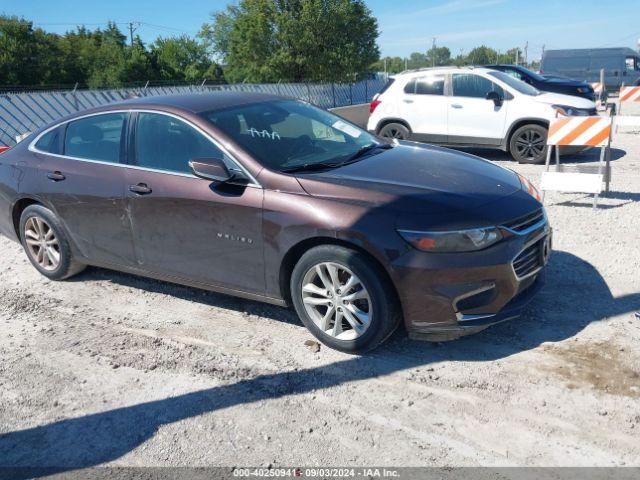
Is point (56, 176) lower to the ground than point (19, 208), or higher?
higher

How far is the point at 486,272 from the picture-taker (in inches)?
136

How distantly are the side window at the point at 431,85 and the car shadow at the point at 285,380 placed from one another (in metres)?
6.74

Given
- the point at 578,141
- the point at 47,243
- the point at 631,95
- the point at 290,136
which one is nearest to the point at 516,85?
the point at 578,141

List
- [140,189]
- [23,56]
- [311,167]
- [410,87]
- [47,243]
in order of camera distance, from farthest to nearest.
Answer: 1. [23,56]
2. [410,87]
3. [47,243]
4. [140,189]
5. [311,167]

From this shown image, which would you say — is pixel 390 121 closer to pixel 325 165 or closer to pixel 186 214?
pixel 325 165

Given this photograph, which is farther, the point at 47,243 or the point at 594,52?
the point at 594,52

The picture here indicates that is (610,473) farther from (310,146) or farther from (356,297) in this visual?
(310,146)

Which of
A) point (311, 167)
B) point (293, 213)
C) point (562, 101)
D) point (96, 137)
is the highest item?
point (96, 137)

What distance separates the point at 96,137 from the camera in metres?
4.84

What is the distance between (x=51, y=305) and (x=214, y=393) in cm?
221

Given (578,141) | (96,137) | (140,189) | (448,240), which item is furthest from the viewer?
(578,141)

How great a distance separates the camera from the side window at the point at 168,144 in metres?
4.19

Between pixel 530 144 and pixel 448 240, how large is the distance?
7.49 metres

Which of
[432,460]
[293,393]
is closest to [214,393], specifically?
[293,393]
